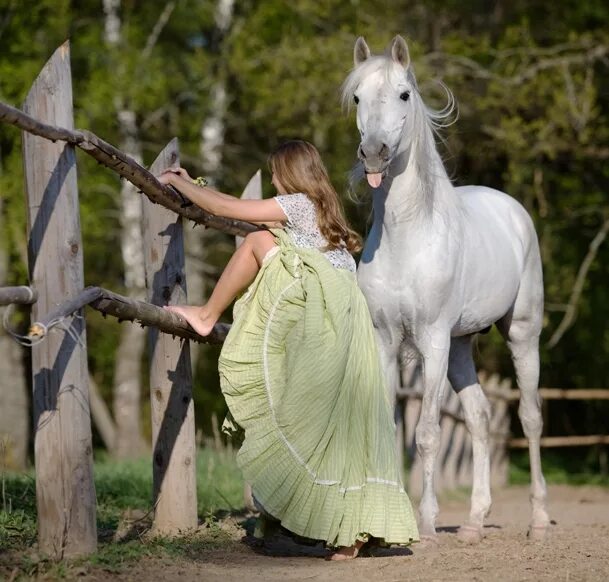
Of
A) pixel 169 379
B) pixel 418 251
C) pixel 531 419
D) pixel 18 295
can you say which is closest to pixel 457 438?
pixel 531 419

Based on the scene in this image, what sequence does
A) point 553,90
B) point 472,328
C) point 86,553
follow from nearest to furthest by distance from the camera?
point 86,553 → point 472,328 → point 553,90

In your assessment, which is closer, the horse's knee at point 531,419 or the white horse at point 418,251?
the white horse at point 418,251

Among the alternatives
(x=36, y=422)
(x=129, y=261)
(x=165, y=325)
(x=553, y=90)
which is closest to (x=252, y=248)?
(x=165, y=325)

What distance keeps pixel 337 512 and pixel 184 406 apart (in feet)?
3.59

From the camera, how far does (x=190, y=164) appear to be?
16.6m

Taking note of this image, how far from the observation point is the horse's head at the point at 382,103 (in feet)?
17.9

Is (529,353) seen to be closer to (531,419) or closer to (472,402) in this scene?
(531,419)

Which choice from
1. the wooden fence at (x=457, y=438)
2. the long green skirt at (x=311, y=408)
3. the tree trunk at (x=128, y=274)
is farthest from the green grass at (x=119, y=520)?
the tree trunk at (x=128, y=274)

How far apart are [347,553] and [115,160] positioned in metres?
1.98

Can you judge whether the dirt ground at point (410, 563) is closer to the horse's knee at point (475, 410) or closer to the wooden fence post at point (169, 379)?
the wooden fence post at point (169, 379)

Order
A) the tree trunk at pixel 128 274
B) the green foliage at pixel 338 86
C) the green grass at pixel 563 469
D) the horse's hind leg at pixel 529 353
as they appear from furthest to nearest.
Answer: the tree trunk at pixel 128 274, the green grass at pixel 563 469, the green foliage at pixel 338 86, the horse's hind leg at pixel 529 353

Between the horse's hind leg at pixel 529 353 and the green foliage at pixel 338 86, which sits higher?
the green foliage at pixel 338 86

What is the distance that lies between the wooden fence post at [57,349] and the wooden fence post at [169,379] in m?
1.20

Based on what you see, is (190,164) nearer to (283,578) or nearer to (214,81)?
(214,81)
